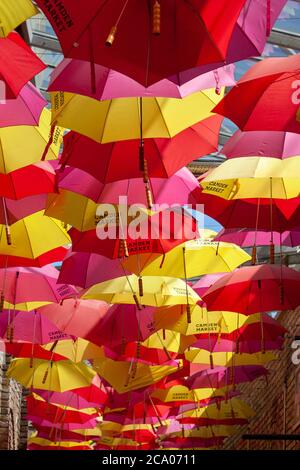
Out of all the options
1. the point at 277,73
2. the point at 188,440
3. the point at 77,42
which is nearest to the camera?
the point at 77,42

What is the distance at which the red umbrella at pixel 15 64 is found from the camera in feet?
20.6

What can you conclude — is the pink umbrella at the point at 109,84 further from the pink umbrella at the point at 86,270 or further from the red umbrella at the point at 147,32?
the pink umbrella at the point at 86,270

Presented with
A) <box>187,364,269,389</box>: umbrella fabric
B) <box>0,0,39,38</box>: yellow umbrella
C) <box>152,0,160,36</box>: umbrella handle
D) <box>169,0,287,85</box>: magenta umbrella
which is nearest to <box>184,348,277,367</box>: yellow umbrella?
<box>187,364,269,389</box>: umbrella fabric

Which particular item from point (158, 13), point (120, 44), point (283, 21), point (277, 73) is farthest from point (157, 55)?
point (283, 21)

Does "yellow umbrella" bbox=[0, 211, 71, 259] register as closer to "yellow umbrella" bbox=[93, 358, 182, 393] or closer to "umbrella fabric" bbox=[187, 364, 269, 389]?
"yellow umbrella" bbox=[93, 358, 182, 393]

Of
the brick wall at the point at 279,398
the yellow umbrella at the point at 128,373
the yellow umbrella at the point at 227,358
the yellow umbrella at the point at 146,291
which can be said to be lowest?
the brick wall at the point at 279,398

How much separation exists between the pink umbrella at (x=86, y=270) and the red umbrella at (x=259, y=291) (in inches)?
43.4

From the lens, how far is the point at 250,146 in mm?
8023

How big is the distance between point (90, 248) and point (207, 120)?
2217 millimetres

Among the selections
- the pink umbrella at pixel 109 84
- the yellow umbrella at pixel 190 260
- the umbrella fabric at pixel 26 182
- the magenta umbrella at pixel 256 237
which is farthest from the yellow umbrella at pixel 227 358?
the pink umbrella at pixel 109 84

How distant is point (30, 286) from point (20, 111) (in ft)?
13.7

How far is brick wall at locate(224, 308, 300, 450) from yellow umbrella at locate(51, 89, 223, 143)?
35.8ft

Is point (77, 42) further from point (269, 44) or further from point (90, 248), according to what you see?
point (269, 44)

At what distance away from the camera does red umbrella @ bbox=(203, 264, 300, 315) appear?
10.6 meters
